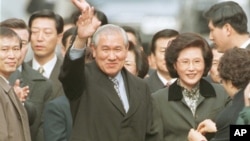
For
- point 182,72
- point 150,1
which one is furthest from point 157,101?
point 150,1

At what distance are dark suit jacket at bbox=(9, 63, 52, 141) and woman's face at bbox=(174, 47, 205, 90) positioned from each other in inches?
57.9

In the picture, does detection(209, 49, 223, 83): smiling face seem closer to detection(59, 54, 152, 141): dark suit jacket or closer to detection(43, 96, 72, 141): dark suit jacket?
detection(43, 96, 72, 141): dark suit jacket

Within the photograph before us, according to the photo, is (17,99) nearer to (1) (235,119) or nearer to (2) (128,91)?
(2) (128,91)

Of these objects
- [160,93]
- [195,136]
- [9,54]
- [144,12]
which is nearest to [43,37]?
[9,54]

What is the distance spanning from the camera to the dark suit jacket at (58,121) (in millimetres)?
11656

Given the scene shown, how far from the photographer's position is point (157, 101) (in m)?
11.5

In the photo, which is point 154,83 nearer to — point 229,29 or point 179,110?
point 229,29

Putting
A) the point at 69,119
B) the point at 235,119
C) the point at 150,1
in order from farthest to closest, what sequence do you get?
1. the point at 150,1
2. the point at 69,119
3. the point at 235,119

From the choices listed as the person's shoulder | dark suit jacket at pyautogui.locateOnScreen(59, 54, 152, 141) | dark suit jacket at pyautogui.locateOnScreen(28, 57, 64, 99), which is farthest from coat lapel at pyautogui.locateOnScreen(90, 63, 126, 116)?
dark suit jacket at pyautogui.locateOnScreen(28, 57, 64, 99)

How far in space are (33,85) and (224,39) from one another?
5.85ft

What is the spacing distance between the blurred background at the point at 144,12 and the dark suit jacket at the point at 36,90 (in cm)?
1339

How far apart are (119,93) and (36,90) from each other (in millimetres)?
1463

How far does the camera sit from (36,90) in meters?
12.4

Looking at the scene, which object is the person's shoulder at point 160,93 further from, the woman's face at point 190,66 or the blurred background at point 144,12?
the blurred background at point 144,12
